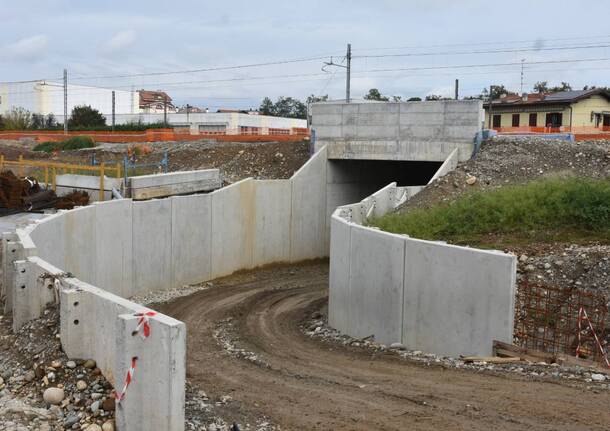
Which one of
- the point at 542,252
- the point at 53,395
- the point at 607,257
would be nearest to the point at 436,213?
the point at 542,252

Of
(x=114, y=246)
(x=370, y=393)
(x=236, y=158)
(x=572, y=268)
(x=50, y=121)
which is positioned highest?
(x=50, y=121)

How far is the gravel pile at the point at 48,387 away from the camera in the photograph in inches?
268

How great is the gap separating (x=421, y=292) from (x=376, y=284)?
155 cm

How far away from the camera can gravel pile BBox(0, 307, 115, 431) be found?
6805 mm

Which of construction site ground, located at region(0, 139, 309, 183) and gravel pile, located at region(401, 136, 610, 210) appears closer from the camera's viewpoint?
gravel pile, located at region(401, 136, 610, 210)

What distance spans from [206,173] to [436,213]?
440 inches

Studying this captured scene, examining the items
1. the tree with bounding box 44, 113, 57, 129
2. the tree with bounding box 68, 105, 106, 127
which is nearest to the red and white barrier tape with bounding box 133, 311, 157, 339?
the tree with bounding box 68, 105, 106, 127

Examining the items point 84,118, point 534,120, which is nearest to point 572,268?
point 534,120

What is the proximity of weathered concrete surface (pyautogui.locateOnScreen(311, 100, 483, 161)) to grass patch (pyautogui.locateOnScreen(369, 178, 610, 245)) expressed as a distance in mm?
7806

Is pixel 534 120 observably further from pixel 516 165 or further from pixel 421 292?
pixel 421 292

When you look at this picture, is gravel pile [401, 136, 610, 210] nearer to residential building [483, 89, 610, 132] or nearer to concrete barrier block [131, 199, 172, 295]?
concrete barrier block [131, 199, 172, 295]

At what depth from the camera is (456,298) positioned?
38.7 ft

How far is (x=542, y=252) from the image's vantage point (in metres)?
15.2

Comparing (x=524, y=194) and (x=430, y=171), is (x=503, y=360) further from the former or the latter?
(x=430, y=171)
